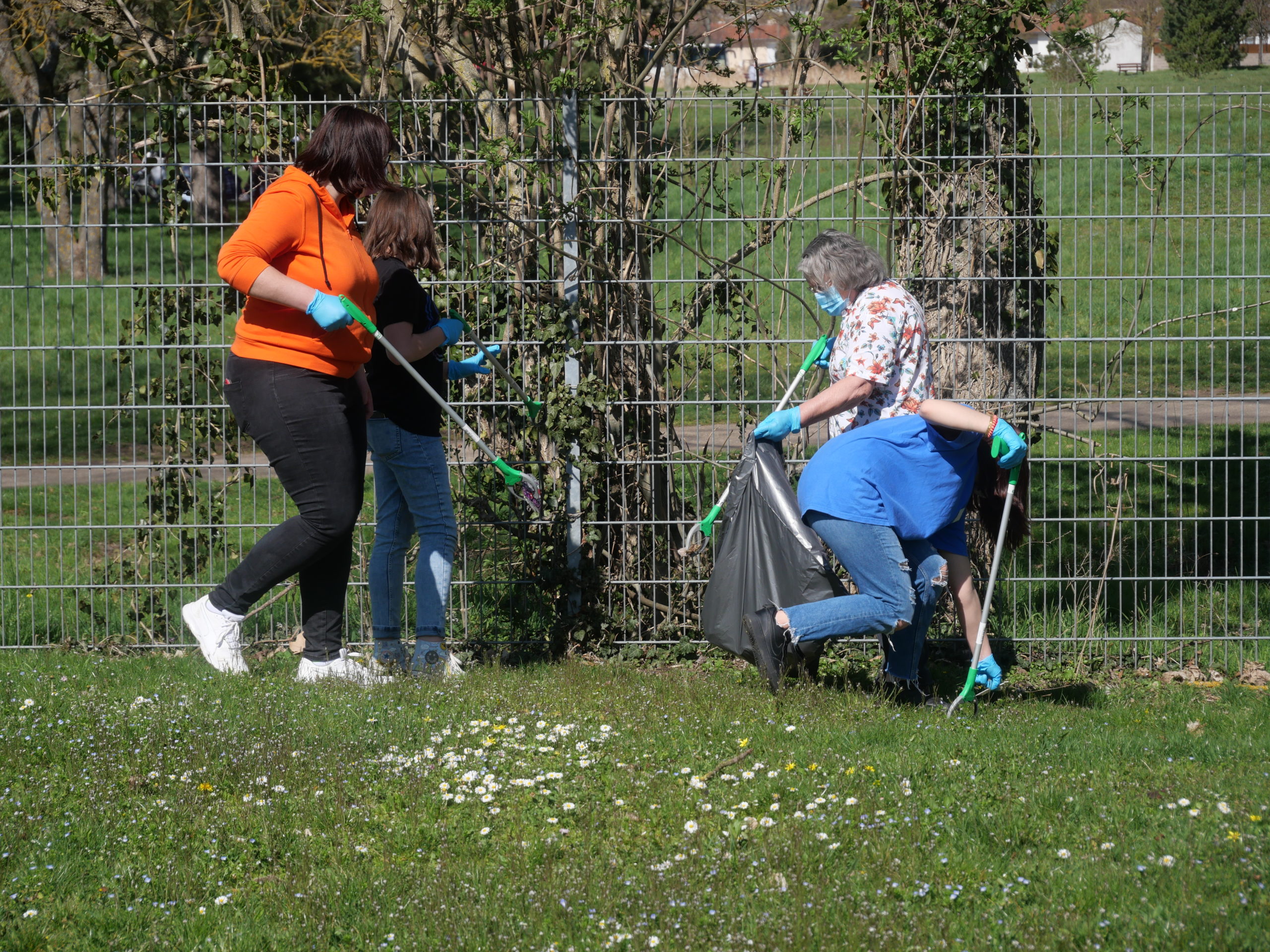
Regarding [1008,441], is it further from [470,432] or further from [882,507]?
[470,432]

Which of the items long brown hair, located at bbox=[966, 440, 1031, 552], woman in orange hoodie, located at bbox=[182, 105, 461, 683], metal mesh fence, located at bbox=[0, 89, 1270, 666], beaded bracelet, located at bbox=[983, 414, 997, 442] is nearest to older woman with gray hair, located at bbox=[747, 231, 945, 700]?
beaded bracelet, located at bbox=[983, 414, 997, 442]

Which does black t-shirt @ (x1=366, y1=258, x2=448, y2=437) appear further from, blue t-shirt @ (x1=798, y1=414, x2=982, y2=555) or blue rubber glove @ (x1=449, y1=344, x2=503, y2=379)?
blue t-shirt @ (x1=798, y1=414, x2=982, y2=555)

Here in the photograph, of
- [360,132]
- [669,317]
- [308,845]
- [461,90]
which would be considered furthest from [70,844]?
[461,90]

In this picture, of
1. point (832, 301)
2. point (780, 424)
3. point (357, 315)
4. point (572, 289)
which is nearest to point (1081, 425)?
point (832, 301)

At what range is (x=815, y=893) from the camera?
2799 millimetres

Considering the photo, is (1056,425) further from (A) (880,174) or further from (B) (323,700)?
(B) (323,700)

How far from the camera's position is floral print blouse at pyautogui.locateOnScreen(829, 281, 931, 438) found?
13.6 feet

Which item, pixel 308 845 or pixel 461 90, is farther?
pixel 461 90

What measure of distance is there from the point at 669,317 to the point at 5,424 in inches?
317

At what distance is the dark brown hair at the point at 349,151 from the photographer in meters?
4.25

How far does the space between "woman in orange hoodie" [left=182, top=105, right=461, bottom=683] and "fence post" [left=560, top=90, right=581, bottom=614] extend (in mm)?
951

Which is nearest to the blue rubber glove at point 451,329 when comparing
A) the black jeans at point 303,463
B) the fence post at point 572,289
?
the black jeans at point 303,463

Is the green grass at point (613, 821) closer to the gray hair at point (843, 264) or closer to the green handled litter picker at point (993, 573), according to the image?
the green handled litter picker at point (993, 573)

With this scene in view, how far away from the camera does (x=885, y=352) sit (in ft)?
13.6
